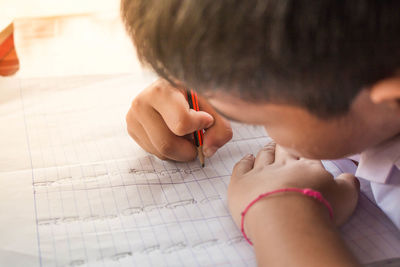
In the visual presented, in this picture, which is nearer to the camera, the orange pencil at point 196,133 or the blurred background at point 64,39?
the orange pencil at point 196,133

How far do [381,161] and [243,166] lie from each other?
0.17 m

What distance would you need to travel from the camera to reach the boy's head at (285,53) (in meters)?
0.33

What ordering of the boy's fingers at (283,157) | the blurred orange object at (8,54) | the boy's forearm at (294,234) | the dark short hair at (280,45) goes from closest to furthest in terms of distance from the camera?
the dark short hair at (280,45) → the boy's forearm at (294,234) → the boy's fingers at (283,157) → the blurred orange object at (8,54)

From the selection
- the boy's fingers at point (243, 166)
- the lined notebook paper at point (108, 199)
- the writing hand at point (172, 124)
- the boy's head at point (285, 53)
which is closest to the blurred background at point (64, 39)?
the lined notebook paper at point (108, 199)

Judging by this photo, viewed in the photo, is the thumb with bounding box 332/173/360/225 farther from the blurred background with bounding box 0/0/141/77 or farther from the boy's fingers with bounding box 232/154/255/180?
the blurred background with bounding box 0/0/141/77

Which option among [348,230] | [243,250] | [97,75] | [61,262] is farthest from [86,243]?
[97,75]

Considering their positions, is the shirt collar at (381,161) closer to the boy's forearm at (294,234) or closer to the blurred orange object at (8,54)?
the boy's forearm at (294,234)

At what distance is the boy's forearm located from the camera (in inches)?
17.2

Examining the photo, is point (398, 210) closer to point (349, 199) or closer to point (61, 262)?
point (349, 199)

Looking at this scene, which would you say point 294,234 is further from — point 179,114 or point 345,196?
point 179,114

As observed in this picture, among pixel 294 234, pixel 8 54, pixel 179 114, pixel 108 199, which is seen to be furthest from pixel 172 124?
pixel 8 54

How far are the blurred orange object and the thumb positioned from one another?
0.64m

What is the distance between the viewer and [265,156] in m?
0.60

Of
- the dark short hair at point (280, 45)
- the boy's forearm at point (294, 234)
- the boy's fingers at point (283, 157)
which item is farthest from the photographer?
the boy's fingers at point (283, 157)
